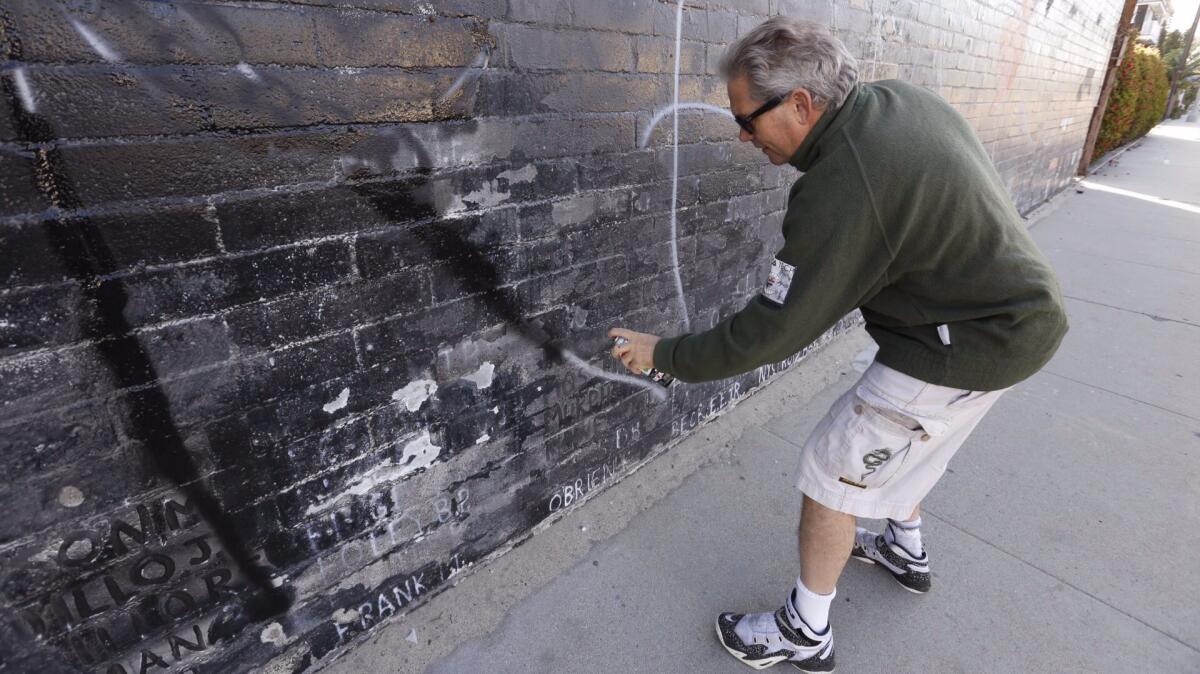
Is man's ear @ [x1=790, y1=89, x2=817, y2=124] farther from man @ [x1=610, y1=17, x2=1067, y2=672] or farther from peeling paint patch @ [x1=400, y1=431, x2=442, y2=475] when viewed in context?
peeling paint patch @ [x1=400, y1=431, x2=442, y2=475]

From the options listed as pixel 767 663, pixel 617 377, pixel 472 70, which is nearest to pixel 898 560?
pixel 767 663

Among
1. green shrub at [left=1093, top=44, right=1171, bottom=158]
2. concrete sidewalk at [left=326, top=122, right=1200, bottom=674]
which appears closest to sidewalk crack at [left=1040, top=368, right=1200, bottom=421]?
concrete sidewalk at [left=326, top=122, right=1200, bottom=674]

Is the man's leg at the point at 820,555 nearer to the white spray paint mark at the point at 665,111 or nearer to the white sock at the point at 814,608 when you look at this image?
the white sock at the point at 814,608

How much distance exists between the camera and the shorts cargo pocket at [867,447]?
172 cm

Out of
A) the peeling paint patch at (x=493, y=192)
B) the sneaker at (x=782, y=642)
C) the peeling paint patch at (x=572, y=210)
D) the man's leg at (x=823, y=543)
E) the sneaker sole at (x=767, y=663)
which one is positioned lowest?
the sneaker sole at (x=767, y=663)

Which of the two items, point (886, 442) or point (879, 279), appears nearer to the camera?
point (879, 279)

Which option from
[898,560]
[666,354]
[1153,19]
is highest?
[1153,19]

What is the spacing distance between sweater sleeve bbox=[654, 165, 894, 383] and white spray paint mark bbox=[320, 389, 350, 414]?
0.99 metres

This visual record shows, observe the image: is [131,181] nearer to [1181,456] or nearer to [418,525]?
[418,525]

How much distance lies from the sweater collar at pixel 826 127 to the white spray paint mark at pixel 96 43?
1.55 meters

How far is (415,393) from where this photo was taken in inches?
72.4

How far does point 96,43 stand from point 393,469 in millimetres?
1261

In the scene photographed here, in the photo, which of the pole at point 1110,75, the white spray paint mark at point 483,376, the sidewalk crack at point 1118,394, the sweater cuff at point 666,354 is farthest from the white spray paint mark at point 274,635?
the pole at point 1110,75

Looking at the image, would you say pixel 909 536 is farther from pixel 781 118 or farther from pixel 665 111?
pixel 665 111
